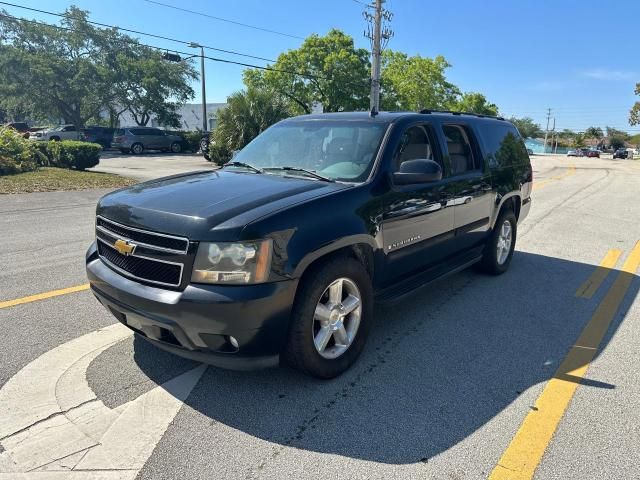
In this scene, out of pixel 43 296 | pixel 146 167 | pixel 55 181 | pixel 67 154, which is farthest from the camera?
pixel 146 167

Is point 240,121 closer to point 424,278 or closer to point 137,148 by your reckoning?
point 137,148

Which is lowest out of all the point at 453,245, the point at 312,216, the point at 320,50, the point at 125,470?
the point at 125,470

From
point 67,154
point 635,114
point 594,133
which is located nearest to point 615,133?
point 594,133

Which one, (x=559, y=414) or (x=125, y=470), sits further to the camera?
(x=559, y=414)

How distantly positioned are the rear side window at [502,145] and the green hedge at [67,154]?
15.0 metres

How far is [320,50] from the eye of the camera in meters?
42.7

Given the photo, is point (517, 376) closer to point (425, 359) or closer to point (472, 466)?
point (425, 359)

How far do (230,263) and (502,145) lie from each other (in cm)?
430

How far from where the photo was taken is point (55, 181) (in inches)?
540

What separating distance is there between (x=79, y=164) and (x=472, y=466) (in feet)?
57.3

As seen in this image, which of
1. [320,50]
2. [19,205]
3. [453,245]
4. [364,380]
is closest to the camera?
[364,380]

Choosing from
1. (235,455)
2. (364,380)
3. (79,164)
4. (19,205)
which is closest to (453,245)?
(364,380)

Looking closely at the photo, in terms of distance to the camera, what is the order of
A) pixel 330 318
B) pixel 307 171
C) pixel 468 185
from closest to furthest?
pixel 330 318 < pixel 307 171 < pixel 468 185

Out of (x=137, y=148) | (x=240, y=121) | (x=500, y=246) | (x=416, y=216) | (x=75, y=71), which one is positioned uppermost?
(x=75, y=71)
